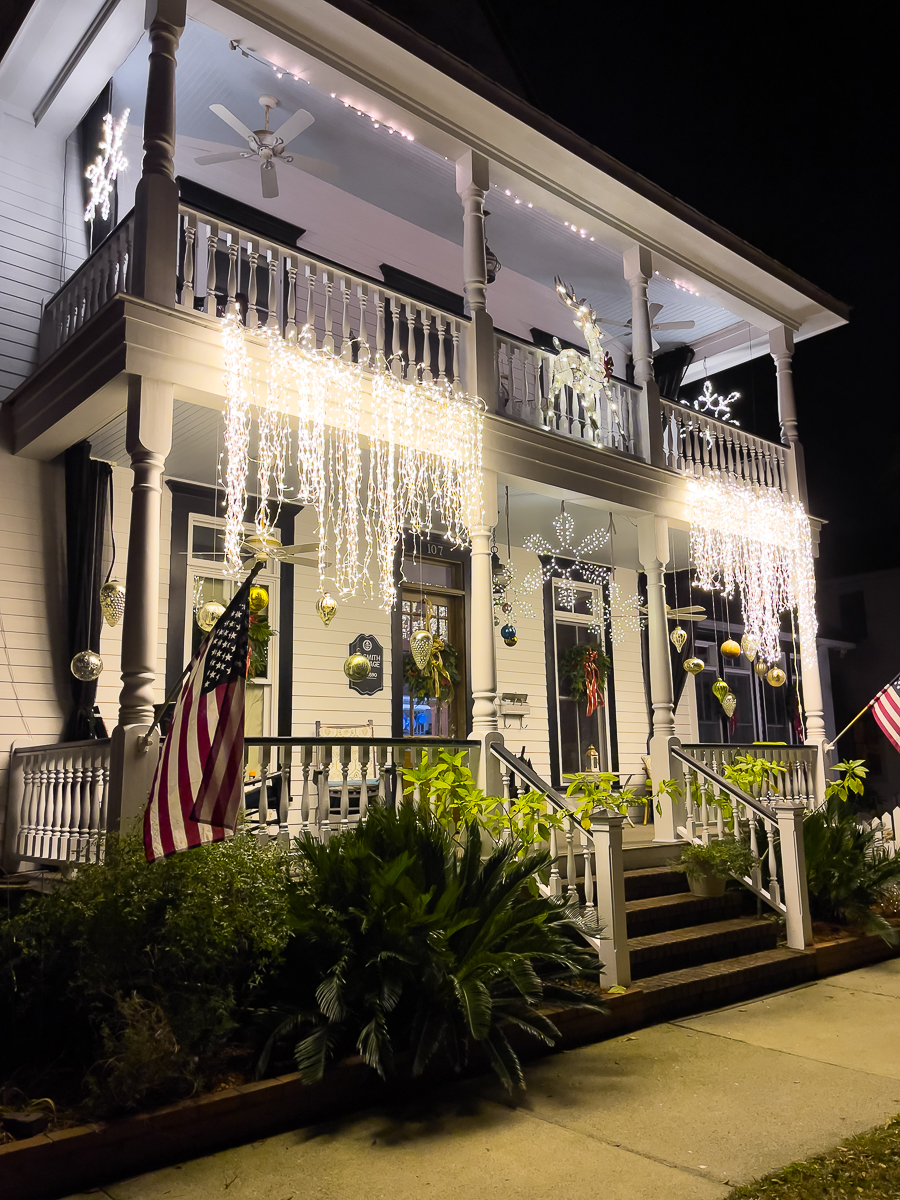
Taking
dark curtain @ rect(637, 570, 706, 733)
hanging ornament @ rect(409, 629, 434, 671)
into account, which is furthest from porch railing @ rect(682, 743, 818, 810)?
hanging ornament @ rect(409, 629, 434, 671)

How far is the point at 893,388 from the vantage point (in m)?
29.1

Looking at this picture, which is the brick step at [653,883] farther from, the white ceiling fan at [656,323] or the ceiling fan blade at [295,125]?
the ceiling fan blade at [295,125]

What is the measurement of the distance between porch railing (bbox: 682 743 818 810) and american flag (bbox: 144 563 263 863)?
232 inches

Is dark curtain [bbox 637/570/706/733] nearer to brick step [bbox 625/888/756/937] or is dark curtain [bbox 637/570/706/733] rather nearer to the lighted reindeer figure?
the lighted reindeer figure

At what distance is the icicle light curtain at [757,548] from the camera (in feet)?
34.5

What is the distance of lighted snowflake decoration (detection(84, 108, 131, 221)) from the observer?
26.0 feet

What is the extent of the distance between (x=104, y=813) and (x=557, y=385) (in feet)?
18.8

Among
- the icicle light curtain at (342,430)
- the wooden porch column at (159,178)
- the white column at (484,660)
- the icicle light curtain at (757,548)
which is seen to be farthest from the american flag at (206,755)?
the icicle light curtain at (757,548)

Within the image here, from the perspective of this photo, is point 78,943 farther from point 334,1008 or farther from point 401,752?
point 401,752

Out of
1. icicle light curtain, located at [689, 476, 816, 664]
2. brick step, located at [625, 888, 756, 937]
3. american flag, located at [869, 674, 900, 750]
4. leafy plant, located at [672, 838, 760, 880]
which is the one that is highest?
icicle light curtain, located at [689, 476, 816, 664]

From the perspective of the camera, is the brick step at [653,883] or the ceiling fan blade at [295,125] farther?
the ceiling fan blade at [295,125]

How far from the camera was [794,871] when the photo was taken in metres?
7.39

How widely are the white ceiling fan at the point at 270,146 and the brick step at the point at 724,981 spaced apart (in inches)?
280

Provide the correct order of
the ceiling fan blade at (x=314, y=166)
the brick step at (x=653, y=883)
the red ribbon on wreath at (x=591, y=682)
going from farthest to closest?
the red ribbon on wreath at (x=591, y=682) → the ceiling fan blade at (x=314, y=166) → the brick step at (x=653, y=883)
